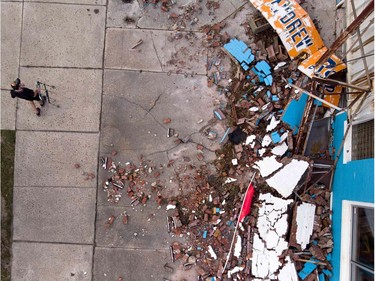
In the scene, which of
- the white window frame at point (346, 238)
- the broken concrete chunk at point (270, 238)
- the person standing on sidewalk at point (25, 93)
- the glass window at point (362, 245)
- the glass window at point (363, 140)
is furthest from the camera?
the broken concrete chunk at point (270, 238)

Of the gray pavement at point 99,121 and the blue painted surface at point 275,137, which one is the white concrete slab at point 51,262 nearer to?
the gray pavement at point 99,121

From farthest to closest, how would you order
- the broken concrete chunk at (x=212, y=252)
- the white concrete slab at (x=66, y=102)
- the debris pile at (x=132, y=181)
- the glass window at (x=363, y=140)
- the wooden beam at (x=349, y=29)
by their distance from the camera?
1. the white concrete slab at (x=66, y=102)
2. the debris pile at (x=132, y=181)
3. the broken concrete chunk at (x=212, y=252)
4. the glass window at (x=363, y=140)
5. the wooden beam at (x=349, y=29)

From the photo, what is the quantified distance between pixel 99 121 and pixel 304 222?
14.9 feet

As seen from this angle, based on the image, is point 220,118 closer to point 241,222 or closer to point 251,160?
point 251,160

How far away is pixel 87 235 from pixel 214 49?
4.64 m

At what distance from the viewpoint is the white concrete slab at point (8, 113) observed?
23.0 ft

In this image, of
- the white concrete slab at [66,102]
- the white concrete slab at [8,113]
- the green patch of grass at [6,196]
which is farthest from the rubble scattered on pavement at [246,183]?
the white concrete slab at [8,113]

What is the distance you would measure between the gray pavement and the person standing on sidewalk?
0.64 feet

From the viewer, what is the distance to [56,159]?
6977 millimetres

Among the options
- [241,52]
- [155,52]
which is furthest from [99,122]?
[241,52]

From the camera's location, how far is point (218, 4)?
700 cm

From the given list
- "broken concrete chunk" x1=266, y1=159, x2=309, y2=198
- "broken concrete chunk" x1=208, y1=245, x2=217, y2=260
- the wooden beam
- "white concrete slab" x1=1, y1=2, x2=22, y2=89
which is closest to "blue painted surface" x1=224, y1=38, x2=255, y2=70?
the wooden beam

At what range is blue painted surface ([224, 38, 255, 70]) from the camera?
6.83m

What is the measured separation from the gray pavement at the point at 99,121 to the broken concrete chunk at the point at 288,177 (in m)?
1.40
